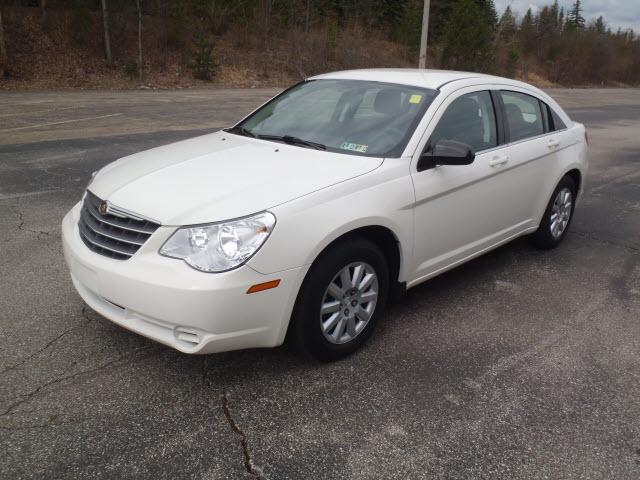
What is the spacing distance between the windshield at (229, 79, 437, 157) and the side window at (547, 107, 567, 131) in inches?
70.9

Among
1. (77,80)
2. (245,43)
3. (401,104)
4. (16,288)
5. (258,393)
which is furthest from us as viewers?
(245,43)

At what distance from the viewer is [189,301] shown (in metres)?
2.88

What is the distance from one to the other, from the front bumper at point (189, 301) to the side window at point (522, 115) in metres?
2.53

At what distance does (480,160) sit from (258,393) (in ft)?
7.47

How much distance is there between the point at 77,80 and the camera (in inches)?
942

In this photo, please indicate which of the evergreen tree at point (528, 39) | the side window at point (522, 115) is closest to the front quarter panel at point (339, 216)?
the side window at point (522, 115)

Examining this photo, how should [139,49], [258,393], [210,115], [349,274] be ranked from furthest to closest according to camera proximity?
[139,49] → [210,115] → [349,274] → [258,393]

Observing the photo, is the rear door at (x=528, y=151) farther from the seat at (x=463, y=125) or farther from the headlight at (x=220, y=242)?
the headlight at (x=220, y=242)

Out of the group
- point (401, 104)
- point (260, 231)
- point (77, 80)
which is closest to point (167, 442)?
point (260, 231)

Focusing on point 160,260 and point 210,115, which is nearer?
point 160,260

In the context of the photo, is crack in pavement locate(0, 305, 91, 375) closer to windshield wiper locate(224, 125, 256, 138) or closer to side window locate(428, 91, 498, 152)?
windshield wiper locate(224, 125, 256, 138)

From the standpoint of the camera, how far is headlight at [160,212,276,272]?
2.93 meters

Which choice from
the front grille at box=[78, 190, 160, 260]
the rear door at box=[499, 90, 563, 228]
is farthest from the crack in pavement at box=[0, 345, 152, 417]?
the rear door at box=[499, 90, 563, 228]

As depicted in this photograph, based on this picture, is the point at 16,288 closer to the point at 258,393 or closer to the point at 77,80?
the point at 258,393
